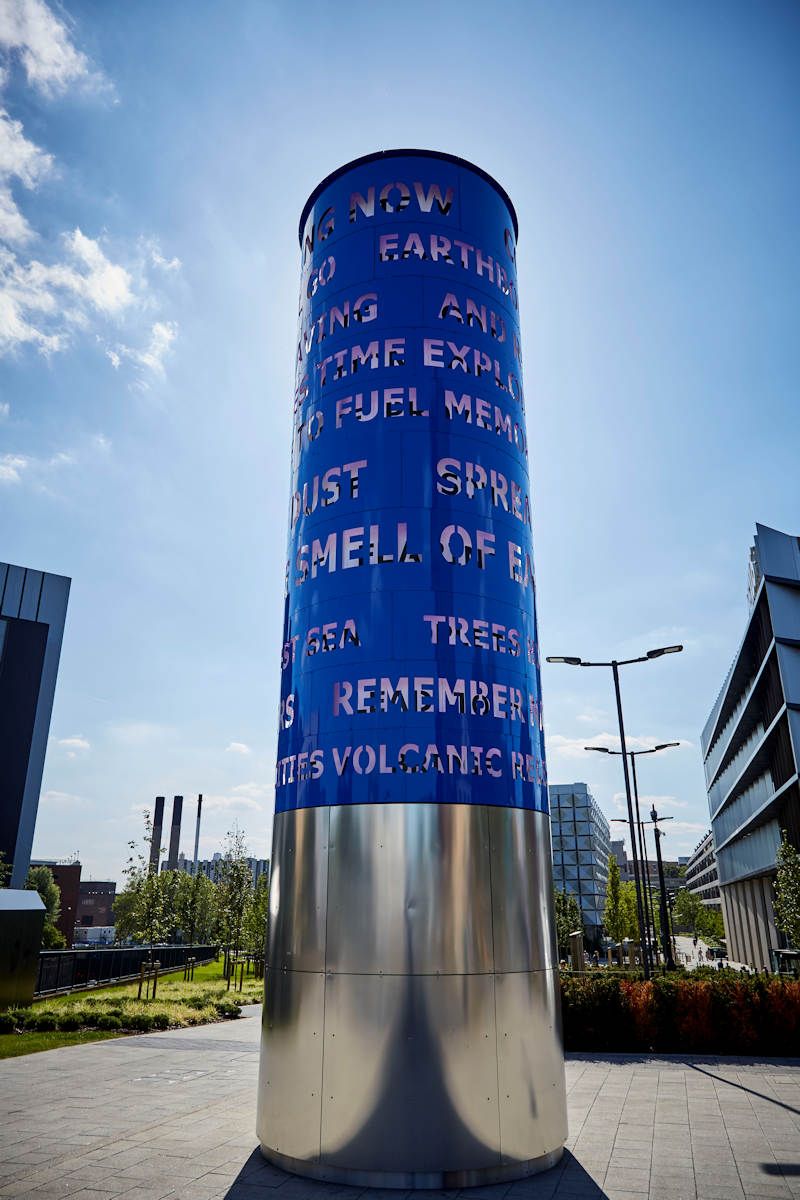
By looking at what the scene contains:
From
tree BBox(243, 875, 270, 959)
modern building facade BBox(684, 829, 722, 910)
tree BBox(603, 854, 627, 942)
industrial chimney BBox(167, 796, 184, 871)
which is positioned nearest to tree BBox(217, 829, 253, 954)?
tree BBox(243, 875, 270, 959)

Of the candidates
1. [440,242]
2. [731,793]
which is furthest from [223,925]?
[731,793]

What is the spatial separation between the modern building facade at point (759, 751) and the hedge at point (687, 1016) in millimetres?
31690

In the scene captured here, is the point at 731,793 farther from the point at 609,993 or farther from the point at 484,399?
the point at 484,399

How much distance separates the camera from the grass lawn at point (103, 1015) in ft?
71.4

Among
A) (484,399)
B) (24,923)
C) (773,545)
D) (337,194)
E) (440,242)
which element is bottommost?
(24,923)

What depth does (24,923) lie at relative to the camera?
25.6 m

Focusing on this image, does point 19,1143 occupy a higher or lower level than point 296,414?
lower

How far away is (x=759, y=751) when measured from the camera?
59250 millimetres

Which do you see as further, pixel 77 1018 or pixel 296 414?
pixel 77 1018

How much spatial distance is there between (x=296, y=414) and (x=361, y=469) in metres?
2.69

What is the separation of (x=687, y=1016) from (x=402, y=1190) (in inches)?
504

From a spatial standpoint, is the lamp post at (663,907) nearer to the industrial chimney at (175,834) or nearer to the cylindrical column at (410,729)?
the cylindrical column at (410,729)

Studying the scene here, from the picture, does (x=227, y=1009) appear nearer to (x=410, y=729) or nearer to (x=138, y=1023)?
(x=138, y=1023)

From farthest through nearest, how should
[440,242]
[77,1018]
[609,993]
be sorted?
[77,1018]
[609,993]
[440,242]
